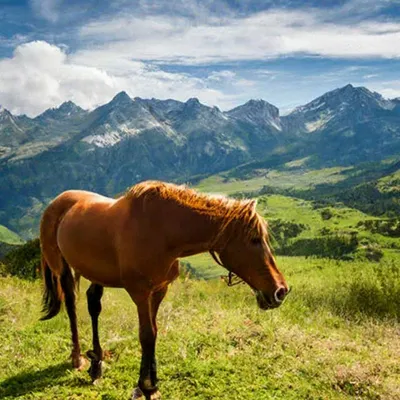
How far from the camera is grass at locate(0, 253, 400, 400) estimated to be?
789 centimetres

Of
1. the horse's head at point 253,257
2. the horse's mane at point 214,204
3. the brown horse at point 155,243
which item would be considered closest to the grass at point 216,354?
the brown horse at point 155,243

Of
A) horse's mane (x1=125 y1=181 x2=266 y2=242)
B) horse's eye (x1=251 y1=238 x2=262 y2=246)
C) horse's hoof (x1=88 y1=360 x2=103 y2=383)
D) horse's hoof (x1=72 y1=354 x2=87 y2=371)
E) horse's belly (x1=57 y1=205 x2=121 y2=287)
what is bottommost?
horse's hoof (x1=72 y1=354 x2=87 y2=371)

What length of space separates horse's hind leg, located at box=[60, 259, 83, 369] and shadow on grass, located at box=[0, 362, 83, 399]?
0.81 ft

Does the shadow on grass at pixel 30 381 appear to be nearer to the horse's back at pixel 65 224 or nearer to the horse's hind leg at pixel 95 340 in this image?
the horse's hind leg at pixel 95 340

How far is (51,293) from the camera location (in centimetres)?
1018

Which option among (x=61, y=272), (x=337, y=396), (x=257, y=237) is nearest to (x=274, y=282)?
(x=257, y=237)

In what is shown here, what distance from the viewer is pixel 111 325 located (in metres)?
11.6

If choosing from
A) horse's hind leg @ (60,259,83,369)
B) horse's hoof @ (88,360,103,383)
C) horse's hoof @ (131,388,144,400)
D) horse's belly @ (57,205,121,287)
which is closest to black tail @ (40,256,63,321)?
horse's hind leg @ (60,259,83,369)

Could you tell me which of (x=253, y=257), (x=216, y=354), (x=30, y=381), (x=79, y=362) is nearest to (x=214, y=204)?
(x=253, y=257)

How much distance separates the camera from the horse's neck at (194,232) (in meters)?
6.74

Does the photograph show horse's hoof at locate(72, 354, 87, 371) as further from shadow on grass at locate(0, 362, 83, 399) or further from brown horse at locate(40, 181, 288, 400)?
brown horse at locate(40, 181, 288, 400)

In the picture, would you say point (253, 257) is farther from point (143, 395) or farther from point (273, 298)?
point (143, 395)

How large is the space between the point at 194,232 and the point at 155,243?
2.08 ft

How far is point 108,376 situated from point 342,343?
16.4ft
